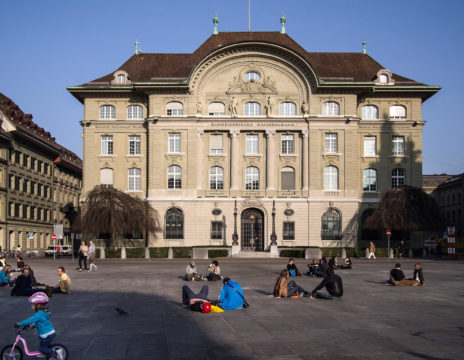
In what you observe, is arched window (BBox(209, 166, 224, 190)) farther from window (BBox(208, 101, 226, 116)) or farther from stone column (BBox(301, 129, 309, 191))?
stone column (BBox(301, 129, 309, 191))

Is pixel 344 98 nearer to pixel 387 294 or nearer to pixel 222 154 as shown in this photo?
pixel 222 154

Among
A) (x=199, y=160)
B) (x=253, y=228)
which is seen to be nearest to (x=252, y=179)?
(x=253, y=228)

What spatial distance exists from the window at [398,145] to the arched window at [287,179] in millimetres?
10987

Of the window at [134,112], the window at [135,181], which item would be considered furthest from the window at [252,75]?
the window at [135,181]

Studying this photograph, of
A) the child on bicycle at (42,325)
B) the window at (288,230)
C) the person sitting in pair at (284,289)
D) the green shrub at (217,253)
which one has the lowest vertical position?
the green shrub at (217,253)

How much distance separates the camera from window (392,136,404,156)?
63344 millimetres

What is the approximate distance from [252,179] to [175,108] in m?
10.6

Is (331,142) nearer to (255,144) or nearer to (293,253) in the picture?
(255,144)

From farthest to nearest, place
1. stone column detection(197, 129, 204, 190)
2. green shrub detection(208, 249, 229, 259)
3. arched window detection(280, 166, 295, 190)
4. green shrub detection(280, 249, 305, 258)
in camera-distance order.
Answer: arched window detection(280, 166, 295, 190), stone column detection(197, 129, 204, 190), green shrub detection(208, 249, 229, 259), green shrub detection(280, 249, 305, 258)

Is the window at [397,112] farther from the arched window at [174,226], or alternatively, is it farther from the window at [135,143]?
the window at [135,143]

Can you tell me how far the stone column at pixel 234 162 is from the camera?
61.7 meters

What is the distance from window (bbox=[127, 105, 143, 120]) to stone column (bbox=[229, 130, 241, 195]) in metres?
9.75

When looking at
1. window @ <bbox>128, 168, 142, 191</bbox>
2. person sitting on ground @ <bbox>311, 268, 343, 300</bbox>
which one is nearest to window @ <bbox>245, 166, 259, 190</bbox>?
window @ <bbox>128, 168, 142, 191</bbox>

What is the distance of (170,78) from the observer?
204 ft
